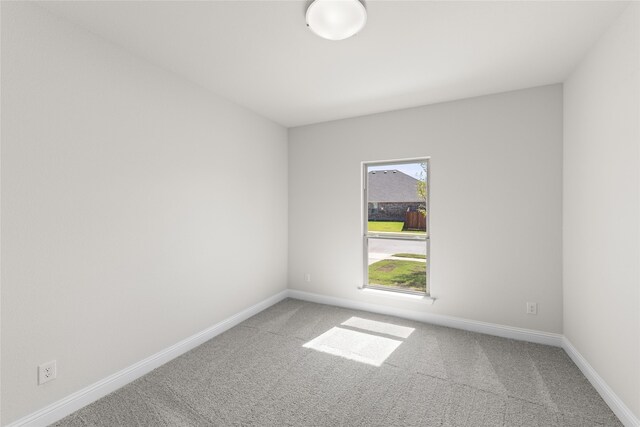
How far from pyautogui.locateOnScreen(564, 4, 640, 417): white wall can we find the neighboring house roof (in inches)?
59.3

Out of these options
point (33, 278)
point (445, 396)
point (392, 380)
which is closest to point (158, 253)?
point (33, 278)

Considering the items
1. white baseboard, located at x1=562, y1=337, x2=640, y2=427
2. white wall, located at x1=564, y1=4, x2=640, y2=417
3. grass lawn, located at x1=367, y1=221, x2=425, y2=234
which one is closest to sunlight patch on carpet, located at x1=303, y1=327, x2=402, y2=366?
grass lawn, located at x1=367, y1=221, x2=425, y2=234

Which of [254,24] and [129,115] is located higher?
[254,24]

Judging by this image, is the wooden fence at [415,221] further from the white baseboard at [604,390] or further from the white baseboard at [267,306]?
the white baseboard at [604,390]

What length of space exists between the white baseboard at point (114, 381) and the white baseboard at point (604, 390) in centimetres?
330

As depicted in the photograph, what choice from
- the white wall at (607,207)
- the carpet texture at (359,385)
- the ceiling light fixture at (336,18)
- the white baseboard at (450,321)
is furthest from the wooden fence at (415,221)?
the ceiling light fixture at (336,18)

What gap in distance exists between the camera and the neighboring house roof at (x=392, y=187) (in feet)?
11.9

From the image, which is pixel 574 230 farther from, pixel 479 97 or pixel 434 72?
pixel 434 72

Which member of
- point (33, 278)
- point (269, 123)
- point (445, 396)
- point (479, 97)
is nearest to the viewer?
point (33, 278)

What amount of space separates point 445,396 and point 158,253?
2.60m

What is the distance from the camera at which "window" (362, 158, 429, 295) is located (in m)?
3.56

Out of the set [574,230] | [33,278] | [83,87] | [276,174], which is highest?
[83,87]

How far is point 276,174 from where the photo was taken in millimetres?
4117

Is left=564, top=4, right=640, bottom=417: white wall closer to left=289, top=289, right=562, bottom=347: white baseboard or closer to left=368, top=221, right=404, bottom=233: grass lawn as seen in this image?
left=289, top=289, right=562, bottom=347: white baseboard
